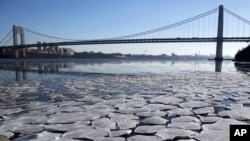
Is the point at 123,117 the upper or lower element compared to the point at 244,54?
lower

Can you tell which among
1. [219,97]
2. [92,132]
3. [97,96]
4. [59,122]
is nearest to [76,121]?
[59,122]

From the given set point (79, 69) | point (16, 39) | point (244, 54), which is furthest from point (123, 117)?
point (16, 39)

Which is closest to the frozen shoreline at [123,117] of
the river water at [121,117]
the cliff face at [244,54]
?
the river water at [121,117]

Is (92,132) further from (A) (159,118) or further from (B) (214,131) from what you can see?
(B) (214,131)

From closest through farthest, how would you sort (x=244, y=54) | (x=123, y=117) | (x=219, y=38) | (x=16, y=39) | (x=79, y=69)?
(x=123, y=117) → (x=79, y=69) → (x=244, y=54) → (x=219, y=38) → (x=16, y=39)

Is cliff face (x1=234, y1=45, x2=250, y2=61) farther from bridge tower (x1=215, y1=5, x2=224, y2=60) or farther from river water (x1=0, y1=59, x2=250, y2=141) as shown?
river water (x1=0, y1=59, x2=250, y2=141)

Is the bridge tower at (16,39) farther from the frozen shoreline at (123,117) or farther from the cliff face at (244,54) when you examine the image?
the frozen shoreline at (123,117)

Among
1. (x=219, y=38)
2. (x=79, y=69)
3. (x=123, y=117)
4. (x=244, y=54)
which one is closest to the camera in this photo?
(x=123, y=117)

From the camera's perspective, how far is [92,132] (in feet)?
10.3

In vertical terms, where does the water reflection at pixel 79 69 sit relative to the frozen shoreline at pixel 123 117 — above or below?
below

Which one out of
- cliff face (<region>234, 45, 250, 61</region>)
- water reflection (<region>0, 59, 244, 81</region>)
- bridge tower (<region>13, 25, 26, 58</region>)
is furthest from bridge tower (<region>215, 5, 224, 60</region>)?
bridge tower (<region>13, 25, 26, 58</region>)

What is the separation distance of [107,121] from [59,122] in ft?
2.04

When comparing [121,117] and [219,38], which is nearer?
[121,117]

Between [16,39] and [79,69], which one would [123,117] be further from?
[16,39]
